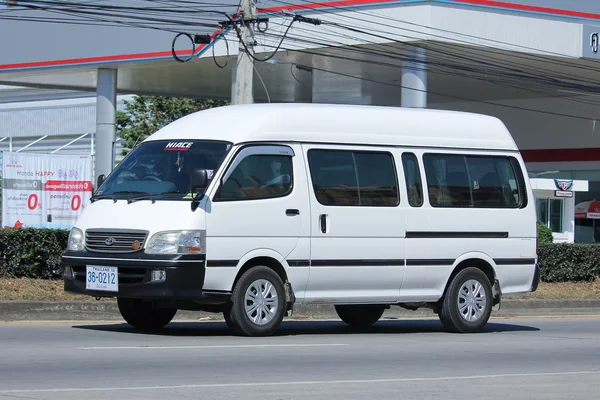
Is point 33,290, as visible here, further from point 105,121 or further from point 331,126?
point 105,121

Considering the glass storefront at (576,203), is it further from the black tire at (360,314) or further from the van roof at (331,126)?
the van roof at (331,126)

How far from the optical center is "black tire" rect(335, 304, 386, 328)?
1484 centimetres

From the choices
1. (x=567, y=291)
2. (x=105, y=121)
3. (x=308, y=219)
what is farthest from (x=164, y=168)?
(x=105, y=121)

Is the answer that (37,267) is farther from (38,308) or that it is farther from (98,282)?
(98,282)

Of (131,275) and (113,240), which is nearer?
(131,275)

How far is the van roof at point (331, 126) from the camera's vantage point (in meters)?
12.6

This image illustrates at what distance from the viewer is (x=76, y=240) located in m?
12.4

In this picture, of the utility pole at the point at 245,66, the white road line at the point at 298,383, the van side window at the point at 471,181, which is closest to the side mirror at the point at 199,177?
the van side window at the point at 471,181

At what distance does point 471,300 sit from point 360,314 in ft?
5.09

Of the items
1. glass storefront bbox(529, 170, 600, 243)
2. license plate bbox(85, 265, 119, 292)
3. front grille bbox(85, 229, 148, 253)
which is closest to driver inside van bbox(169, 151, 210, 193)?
front grille bbox(85, 229, 148, 253)

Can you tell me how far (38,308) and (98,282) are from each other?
321 cm

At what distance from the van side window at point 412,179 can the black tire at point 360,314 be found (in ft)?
5.99

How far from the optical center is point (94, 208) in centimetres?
1243

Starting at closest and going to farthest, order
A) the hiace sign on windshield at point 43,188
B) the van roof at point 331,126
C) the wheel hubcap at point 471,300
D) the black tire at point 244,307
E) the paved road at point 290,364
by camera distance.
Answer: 1. the paved road at point 290,364
2. the black tire at point 244,307
3. the van roof at point 331,126
4. the wheel hubcap at point 471,300
5. the hiace sign on windshield at point 43,188
